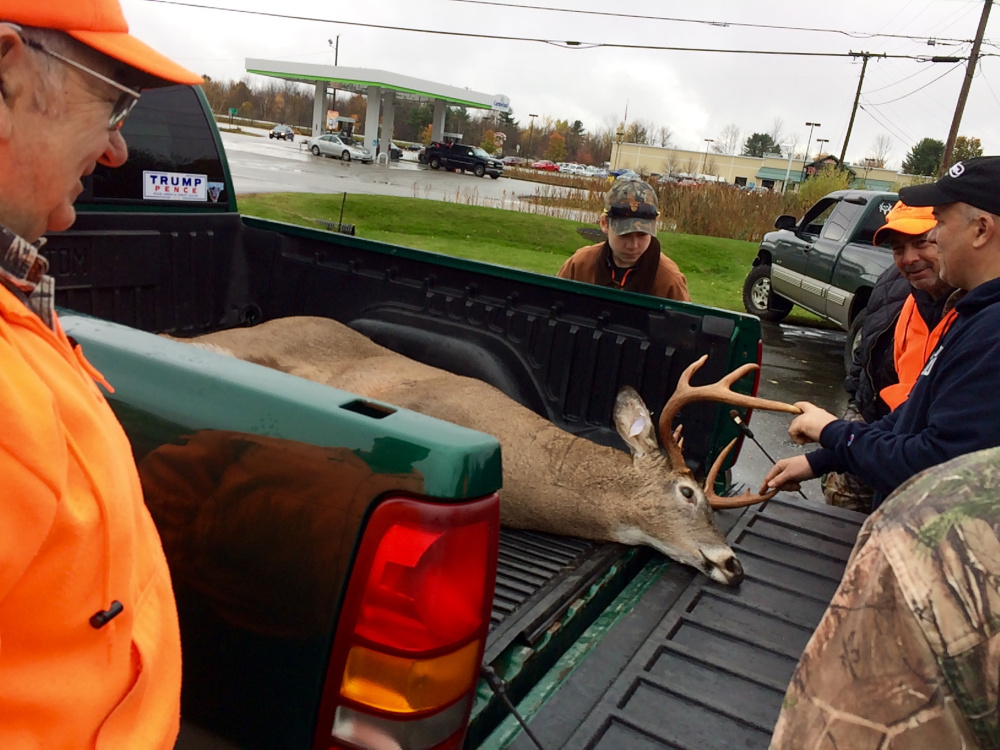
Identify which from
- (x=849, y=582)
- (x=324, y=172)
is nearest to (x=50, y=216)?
(x=849, y=582)

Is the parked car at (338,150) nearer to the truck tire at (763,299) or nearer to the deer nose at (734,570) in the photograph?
the truck tire at (763,299)

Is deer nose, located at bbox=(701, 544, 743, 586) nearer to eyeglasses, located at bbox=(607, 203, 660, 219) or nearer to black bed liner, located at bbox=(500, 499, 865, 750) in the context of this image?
black bed liner, located at bbox=(500, 499, 865, 750)

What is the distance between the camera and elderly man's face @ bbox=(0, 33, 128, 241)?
116 centimetres

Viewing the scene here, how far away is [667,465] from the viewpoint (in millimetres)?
4156

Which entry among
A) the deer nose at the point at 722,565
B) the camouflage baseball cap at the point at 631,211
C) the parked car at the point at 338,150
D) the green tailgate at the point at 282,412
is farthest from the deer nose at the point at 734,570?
the parked car at the point at 338,150

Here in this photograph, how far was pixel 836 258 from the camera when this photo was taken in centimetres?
1093

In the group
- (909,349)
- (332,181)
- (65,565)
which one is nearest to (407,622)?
(65,565)

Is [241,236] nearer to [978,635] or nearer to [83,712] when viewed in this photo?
[83,712]

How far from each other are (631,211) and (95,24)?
13.4 feet

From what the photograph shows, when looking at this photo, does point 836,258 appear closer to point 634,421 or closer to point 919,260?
point 919,260

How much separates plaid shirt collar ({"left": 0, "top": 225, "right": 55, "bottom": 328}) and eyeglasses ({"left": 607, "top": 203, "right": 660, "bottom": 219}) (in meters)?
4.12

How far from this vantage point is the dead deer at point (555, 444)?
3766 mm

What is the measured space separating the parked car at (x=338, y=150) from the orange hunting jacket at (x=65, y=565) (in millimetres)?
47796

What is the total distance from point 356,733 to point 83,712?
62 cm
